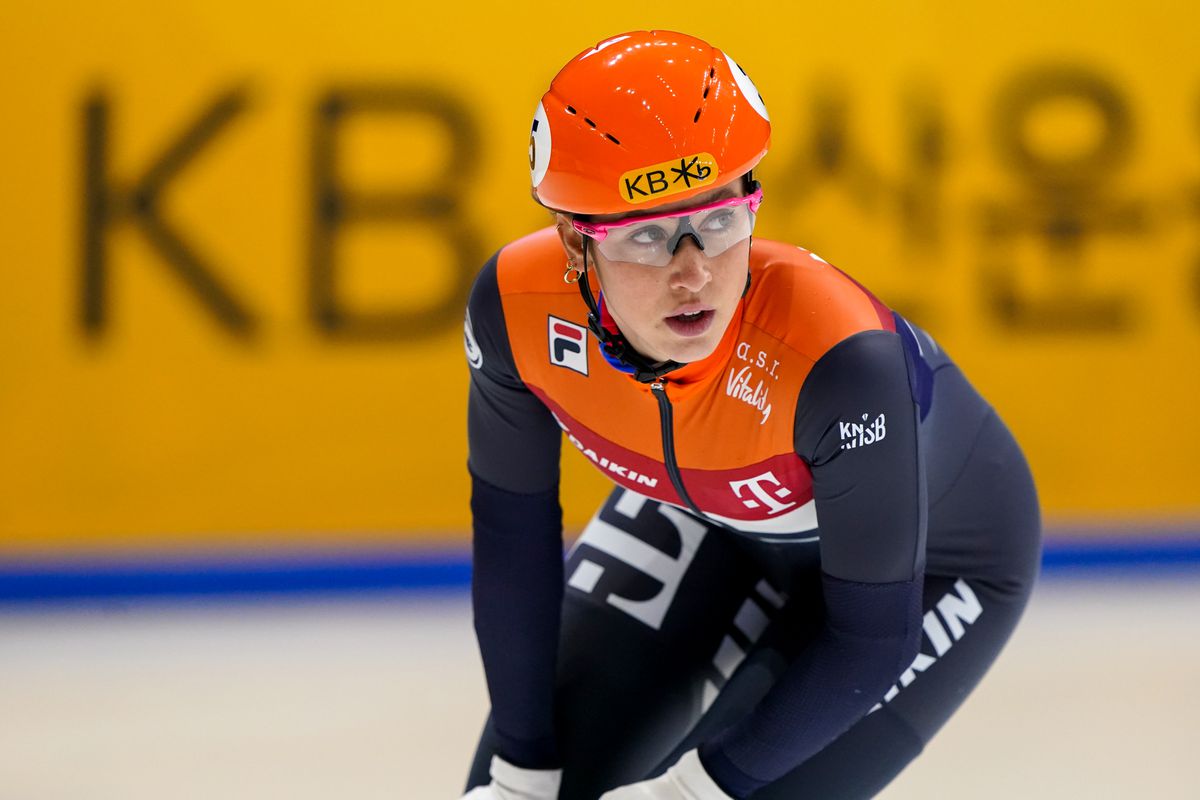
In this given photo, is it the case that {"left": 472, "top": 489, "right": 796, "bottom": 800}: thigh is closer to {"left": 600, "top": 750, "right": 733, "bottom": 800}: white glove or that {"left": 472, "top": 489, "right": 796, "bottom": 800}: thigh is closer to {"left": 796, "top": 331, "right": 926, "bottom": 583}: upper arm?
{"left": 600, "top": 750, "right": 733, "bottom": 800}: white glove

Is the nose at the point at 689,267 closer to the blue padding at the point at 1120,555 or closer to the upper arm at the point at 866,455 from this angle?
the upper arm at the point at 866,455

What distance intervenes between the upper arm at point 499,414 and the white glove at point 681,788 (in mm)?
500

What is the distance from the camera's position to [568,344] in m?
2.02

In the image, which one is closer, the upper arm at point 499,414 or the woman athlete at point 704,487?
the woman athlete at point 704,487

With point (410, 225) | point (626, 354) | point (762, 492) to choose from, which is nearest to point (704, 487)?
point (762, 492)

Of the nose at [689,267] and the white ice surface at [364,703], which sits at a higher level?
the nose at [689,267]

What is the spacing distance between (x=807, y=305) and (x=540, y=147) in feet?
1.34

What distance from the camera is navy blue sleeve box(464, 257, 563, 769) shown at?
85.3 inches

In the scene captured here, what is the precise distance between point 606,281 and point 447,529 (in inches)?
119

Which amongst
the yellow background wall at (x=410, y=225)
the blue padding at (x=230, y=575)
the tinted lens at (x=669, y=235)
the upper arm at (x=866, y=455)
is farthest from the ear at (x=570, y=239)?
the blue padding at (x=230, y=575)

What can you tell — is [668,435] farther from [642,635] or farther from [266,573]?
[266,573]

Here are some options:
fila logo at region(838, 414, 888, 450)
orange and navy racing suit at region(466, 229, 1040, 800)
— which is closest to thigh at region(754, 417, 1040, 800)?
orange and navy racing suit at region(466, 229, 1040, 800)

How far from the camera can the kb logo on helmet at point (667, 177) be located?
1714mm

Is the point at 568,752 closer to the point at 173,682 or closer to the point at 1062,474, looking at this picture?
the point at 173,682
